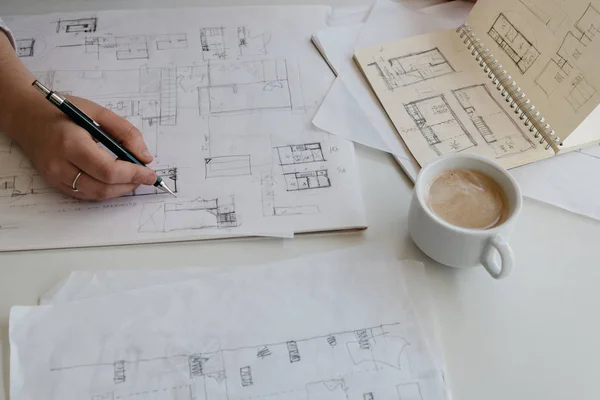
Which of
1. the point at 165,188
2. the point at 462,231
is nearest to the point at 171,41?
the point at 165,188

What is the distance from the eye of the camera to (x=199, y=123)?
30.1 inches

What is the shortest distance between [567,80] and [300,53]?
35 cm

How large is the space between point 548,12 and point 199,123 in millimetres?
460

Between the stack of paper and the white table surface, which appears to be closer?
the white table surface

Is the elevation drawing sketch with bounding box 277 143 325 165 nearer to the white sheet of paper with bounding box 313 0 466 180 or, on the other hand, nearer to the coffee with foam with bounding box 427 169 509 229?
the white sheet of paper with bounding box 313 0 466 180

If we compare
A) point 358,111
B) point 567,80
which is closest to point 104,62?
point 358,111

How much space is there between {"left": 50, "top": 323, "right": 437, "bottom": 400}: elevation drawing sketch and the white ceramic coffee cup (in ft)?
0.34

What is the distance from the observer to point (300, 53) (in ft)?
2.82

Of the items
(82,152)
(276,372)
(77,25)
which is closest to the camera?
(276,372)

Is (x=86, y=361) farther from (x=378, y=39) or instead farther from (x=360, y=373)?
(x=378, y=39)

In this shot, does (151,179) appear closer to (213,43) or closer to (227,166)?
(227,166)

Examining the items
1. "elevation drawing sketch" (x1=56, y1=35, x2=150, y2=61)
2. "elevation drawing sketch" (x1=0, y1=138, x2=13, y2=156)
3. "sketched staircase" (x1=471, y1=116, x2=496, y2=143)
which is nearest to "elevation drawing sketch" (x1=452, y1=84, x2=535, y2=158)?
"sketched staircase" (x1=471, y1=116, x2=496, y2=143)

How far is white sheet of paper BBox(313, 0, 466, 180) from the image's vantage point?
30.0 inches

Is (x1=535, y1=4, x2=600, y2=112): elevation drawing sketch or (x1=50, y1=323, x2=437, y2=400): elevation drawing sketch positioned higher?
(x1=535, y1=4, x2=600, y2=112): elevation drawing sketch
